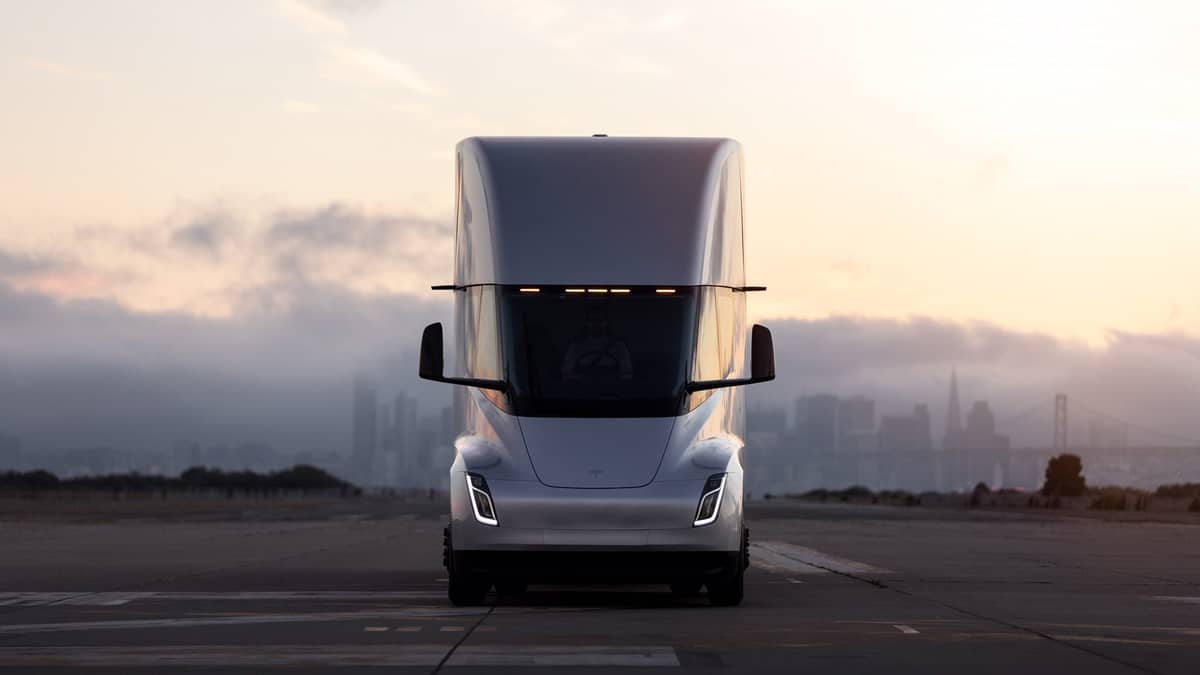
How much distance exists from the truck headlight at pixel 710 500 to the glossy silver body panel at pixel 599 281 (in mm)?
58

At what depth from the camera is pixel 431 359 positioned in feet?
54.9

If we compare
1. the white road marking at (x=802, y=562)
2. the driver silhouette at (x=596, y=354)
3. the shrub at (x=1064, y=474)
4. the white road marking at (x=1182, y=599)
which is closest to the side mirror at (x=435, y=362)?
the driver silhouette at (x=596, y=354)

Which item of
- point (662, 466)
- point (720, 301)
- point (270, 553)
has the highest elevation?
point (720, 301)

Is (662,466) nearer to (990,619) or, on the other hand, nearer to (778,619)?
(778,619)

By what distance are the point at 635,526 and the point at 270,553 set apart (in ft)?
52.0

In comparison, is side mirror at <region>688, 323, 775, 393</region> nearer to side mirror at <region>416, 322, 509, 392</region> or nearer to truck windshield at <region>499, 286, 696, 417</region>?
truck windshield at <region>499, 286, 696, 417</region>

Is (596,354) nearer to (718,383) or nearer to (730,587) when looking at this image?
(718,383)

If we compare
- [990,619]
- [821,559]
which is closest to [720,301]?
[990,619]

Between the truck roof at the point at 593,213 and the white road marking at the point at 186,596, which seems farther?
the white road marking at the point at 186,596

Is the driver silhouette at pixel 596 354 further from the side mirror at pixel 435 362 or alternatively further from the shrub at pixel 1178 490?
the shrub at pixel 1178 490

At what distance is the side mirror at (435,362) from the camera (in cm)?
1669

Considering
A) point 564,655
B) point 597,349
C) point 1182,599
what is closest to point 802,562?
point 1182,599

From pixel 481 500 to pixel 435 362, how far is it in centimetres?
138

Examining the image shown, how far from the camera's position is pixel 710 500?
54.0 feet
